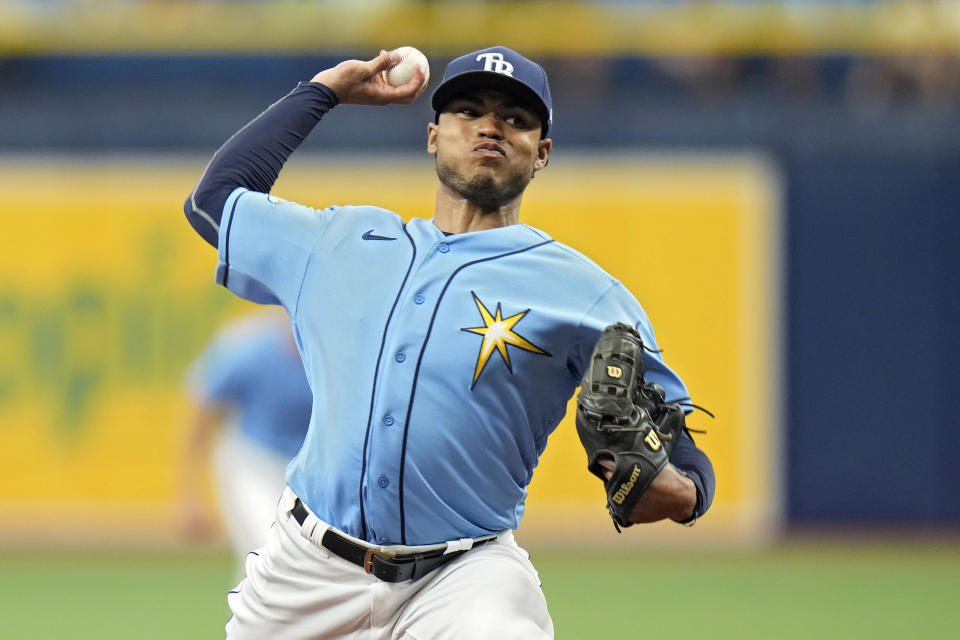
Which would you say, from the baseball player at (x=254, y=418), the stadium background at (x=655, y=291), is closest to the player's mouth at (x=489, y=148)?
the baseball player at (x=254, y=418)

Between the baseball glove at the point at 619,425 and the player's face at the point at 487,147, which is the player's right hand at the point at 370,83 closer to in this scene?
the player's face at the point at 487,147

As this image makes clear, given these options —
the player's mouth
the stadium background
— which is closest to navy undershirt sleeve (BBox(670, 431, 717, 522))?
the player's mouth

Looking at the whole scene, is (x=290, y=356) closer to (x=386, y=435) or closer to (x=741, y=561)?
(x=386, y=435)

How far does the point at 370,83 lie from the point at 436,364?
37.8 inches

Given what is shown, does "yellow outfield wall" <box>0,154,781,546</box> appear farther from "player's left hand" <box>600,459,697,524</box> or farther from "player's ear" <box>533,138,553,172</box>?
"player's left hand" <box>600,459,697,524</box>

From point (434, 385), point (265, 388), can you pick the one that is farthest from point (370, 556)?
point (265, 388)

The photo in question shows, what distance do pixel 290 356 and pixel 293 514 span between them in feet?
9.64

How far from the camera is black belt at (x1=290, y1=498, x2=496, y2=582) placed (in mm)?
3531

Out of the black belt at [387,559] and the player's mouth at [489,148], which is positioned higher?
the player's mouth at [489,148]

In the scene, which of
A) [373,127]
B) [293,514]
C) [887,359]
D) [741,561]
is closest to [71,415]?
[373,127]

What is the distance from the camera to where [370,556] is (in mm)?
3541

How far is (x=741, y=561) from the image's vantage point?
36.0 ft

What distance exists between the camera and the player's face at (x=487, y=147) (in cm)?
376

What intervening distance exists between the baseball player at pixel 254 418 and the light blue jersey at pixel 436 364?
102 inches
